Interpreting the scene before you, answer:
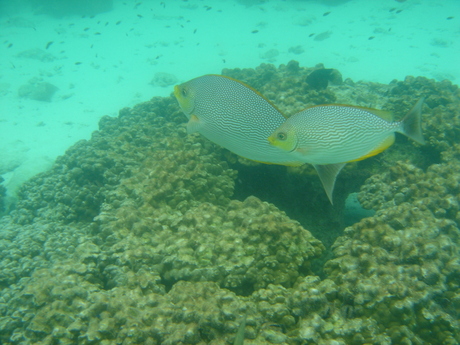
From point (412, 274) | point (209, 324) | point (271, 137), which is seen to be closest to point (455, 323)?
point (412, 274)

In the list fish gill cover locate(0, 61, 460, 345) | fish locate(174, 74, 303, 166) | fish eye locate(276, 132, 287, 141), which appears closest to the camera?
fish eye locate(276, 132, 287, 141)

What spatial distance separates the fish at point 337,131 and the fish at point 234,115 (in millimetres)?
108

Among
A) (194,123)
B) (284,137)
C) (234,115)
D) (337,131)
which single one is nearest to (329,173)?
(337,131)

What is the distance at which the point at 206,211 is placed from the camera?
2.89 m

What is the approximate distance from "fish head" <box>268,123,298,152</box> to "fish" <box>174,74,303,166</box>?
2.7 inches

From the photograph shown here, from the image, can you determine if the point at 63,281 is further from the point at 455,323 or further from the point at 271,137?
the point at 455,323

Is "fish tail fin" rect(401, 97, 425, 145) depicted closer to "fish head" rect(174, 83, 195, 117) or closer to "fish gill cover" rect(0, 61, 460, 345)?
"fish gill cover" rect(0, 61, 460, 345)

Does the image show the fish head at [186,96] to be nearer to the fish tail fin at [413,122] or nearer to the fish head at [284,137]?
the fish head at [284,137]

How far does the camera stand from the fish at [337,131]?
1.56m

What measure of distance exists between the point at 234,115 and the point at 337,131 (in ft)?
2.28

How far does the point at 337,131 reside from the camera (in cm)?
157

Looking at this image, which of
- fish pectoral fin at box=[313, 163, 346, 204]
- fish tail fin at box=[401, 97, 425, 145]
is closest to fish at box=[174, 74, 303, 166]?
fish pectoral fin at box=[313, 163, 346, 204]

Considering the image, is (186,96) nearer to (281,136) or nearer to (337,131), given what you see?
(281,136)

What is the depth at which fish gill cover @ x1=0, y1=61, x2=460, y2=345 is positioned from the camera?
1.83 m
